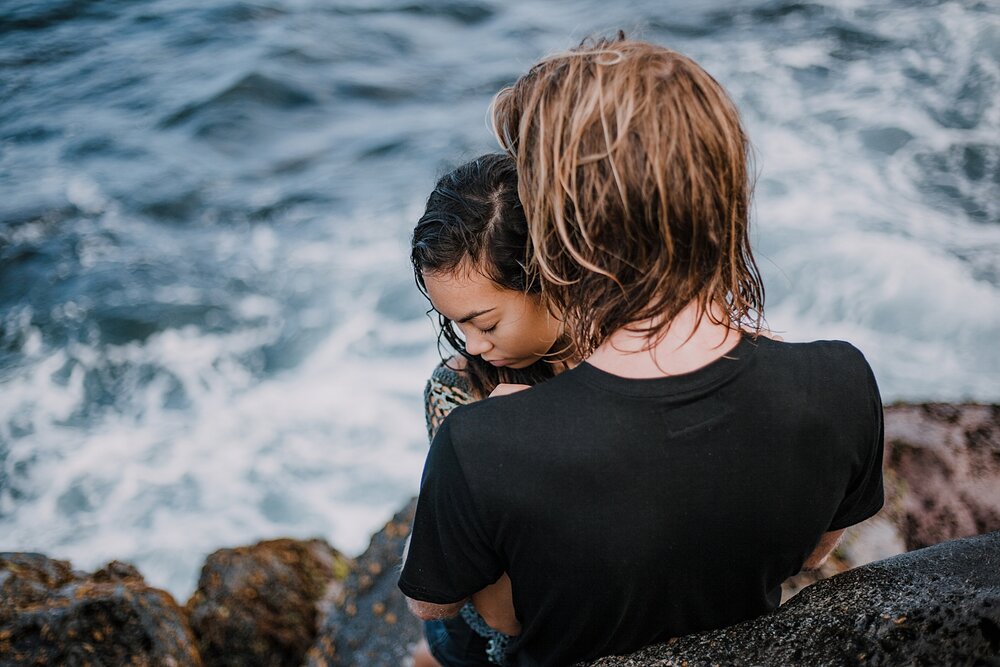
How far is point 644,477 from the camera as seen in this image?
1429mm

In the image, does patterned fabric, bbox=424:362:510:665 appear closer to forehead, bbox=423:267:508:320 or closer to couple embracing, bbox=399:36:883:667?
forehead, bbox=423:267:508:320

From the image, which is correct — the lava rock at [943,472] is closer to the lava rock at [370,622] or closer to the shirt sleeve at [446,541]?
the lava rock at [370,622]

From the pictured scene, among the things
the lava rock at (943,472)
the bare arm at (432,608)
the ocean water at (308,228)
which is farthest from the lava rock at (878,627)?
the ocean water at (308,228)

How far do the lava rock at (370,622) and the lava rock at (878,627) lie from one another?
1637 mm

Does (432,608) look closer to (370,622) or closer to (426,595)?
(426,595)

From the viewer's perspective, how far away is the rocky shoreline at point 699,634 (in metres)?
1.83

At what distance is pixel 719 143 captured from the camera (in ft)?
4.79

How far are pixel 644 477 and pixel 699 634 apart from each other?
679 mm

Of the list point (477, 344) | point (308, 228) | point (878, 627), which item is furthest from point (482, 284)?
point (308, 228)

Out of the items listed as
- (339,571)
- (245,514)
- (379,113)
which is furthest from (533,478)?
(379,113)

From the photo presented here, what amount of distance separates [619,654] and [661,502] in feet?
2.04

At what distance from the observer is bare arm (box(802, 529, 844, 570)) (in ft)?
6.18

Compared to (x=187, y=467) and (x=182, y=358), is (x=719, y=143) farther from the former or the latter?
(x=182, y=358)

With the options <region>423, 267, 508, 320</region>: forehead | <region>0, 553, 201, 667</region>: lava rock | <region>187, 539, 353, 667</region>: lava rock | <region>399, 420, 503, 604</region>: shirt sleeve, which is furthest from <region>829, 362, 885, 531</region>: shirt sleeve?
<region>187, 539, 353, 667</region>: lava rock
